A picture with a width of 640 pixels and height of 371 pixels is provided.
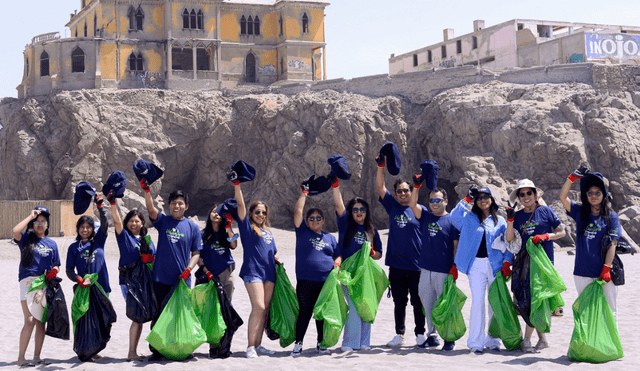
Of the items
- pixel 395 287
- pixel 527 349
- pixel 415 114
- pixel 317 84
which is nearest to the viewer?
pixel 527 349

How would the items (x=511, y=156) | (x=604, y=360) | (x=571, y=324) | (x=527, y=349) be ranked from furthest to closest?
(x=511, y=156) → (x=571, y=324) → (x=527, y=349) → (x=604, y=360)

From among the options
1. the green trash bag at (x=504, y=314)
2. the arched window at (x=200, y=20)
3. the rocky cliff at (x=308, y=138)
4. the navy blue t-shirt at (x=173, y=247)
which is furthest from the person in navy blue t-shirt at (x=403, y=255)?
the arched window at (x=200, y=20)

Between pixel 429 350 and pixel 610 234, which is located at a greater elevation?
pixel 610 234

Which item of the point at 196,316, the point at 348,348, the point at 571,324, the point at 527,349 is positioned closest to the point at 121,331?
the point at 196,316

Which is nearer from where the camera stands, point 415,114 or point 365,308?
point 365,308

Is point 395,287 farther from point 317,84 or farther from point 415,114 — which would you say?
point 317,84

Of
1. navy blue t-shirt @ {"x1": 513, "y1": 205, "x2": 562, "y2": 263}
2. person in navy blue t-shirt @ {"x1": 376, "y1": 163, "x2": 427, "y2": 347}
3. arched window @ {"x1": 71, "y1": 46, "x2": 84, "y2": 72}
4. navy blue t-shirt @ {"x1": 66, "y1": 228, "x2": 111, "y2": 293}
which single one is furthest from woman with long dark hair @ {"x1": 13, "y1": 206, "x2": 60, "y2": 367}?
arched window @ {"x1": 71, "y1": 46, "x2": 84, "y2": 72}

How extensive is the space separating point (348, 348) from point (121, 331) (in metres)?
3.89

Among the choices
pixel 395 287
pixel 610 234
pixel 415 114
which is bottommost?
pixel 395 287

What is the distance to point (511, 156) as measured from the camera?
3041 cm

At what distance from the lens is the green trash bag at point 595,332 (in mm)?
7234

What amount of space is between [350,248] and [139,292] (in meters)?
2.56

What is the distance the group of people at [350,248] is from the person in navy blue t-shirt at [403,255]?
12mm

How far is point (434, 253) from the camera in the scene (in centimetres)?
830
